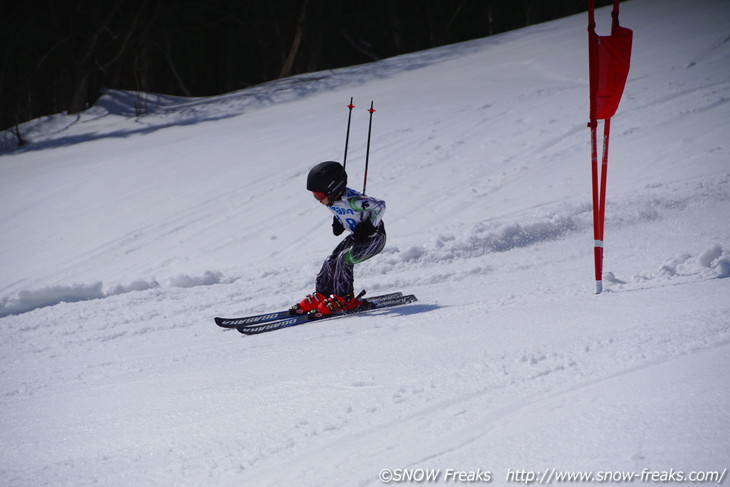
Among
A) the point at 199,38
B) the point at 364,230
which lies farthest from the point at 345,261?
the point at 199,38

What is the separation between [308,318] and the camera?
5.56 m

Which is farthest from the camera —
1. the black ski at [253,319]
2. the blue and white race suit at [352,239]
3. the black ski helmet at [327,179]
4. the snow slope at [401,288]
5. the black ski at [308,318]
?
the black ski at [253,319]

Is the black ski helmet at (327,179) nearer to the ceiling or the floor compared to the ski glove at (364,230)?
nearer to the ceiling

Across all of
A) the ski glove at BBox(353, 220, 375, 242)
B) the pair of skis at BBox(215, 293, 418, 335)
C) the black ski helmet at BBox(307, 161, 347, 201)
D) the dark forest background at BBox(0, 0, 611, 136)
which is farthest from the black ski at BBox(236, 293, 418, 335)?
the dark forest background at BBox(0, 0, 611, 136)

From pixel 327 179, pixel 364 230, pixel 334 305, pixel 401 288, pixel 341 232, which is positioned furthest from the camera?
pixel 401 288

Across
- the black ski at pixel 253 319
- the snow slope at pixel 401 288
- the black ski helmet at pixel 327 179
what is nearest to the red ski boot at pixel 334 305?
the black ski at pixel 253 319

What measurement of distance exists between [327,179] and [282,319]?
134cm

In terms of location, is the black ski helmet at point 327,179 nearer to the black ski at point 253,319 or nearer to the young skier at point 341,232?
the young skier at point 341,232

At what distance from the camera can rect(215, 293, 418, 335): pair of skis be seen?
5.46 meters

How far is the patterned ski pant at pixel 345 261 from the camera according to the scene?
541 cm

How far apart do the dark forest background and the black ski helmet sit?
48.0 ft

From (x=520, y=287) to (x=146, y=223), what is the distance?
653cm

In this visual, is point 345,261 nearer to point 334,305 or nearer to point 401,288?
point 334,305

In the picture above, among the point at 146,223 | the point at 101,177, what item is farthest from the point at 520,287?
the point at 101,177
